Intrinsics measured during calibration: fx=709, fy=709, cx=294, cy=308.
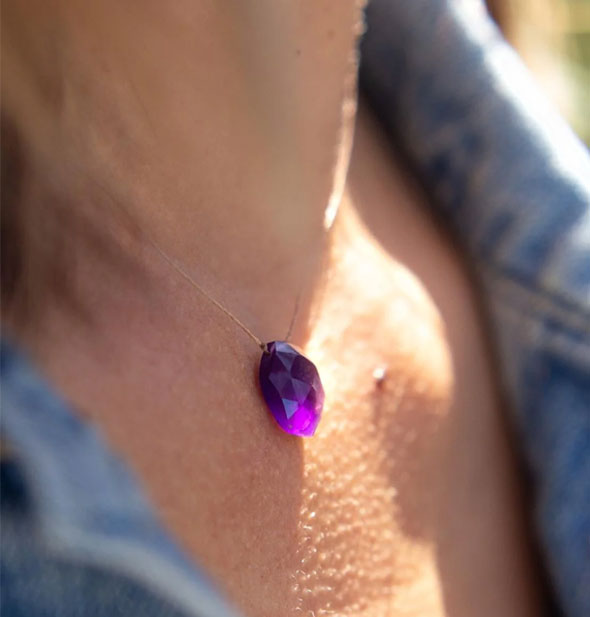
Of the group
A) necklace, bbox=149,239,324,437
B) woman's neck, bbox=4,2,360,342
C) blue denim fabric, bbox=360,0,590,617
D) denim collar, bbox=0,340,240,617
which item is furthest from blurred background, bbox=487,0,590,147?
denim collar, bbox=0,340,240,617

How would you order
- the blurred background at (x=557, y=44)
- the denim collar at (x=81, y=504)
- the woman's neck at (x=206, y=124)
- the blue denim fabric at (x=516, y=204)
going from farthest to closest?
the blurred background at (x=557, y=44) → the blue denim fabric at (x=516, y=204) → the woman's neck at (x=206, y=124) → the denim collar at (x=81, y=504)

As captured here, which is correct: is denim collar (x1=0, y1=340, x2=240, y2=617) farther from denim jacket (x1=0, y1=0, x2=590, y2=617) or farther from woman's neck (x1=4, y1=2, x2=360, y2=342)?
woman's neck (x1=4, y1=2, x2=360, y2=342)

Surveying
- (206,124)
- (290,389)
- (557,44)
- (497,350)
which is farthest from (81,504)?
(557,44)

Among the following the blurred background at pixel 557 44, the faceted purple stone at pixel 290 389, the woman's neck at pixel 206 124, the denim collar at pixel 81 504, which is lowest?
the denim collar at pixel 81 504

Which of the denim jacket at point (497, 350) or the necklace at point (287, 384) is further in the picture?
the necklace at point (287, 384)

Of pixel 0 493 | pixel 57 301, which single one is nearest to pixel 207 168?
pixel 57 301

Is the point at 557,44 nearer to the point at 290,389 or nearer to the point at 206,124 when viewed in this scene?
the point at 206,124

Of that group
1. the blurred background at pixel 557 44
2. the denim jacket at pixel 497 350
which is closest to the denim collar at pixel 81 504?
the denim jacket at pixel 497 350

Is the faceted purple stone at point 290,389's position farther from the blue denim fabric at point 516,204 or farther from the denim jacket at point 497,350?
the blue denim fabric at point 516,204
